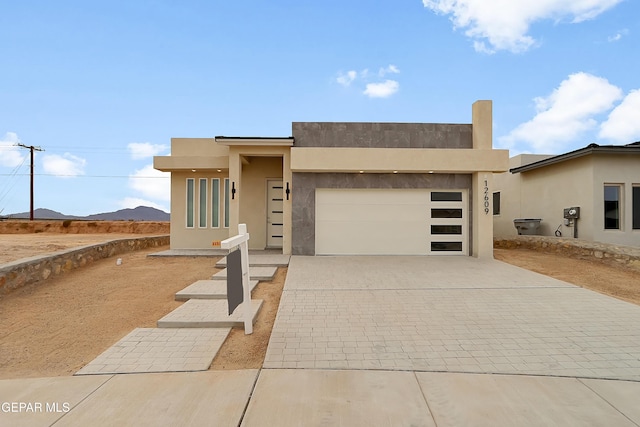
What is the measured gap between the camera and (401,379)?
2850mm

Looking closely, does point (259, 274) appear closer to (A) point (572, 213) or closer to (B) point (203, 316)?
(B) point (203, 316)

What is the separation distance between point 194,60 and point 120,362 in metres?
12.3

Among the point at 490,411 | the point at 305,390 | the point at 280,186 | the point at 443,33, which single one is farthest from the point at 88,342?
the point at 443,33

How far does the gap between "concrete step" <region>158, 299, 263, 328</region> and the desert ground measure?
0.58 ft

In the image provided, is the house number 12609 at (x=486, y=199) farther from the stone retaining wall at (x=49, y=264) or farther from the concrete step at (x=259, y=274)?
the stone retaining wall at (x=49, y=264)

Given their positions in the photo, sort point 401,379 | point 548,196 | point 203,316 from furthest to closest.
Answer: point 548,196
point 203,316
point 401,379

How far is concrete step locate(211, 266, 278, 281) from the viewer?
678 centimetres

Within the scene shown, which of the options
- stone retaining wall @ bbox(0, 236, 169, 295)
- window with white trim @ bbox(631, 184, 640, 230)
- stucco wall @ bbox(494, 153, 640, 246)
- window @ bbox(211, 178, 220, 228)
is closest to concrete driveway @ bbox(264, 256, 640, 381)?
stone retaining wall @ bbox(0, 236, 169, 295)

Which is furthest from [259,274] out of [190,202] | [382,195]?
[190,202]

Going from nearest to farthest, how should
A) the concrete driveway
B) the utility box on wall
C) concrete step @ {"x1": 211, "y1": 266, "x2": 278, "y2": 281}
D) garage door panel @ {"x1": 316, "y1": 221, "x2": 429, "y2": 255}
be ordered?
the concrete driveway → concrete step @ {"x1": 211, "y1": 266, "x2": 278, "y2": 281} → garage door panel @ {"x1": 316, "y1": 221, "x2": 429, "y2": 255} → the utility box on wall

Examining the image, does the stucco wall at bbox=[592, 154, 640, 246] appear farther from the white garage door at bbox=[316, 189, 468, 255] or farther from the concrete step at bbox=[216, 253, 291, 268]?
the concrete step at bbox=[216, 253, 291, 268]

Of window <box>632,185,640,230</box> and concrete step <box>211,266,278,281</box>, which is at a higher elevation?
window <box>632,185,640,230</box>

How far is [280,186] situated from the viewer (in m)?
11.3

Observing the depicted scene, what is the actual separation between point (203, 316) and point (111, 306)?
6.58 ft
